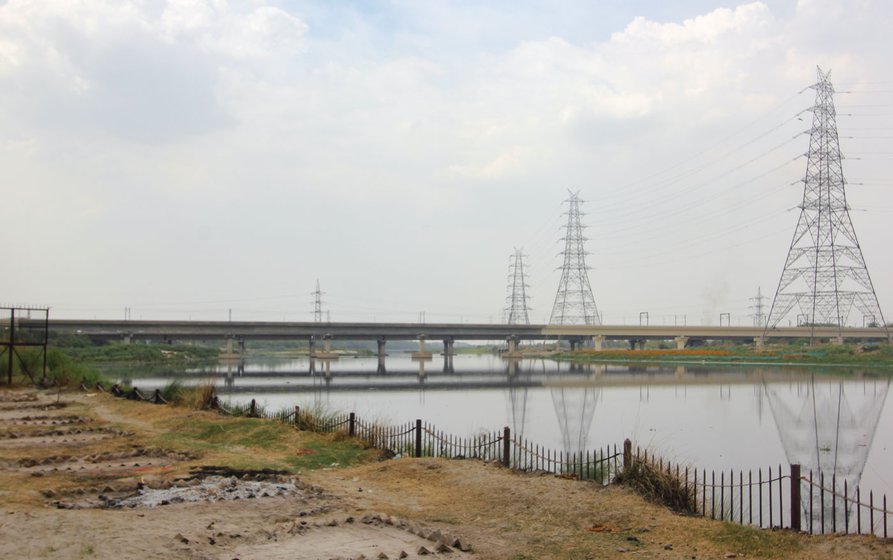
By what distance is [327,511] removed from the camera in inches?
484

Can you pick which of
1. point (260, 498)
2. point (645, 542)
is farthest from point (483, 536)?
point (260, 498)

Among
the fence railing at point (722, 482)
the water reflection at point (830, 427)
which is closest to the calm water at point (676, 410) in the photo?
the water reflection at point (830, 427)

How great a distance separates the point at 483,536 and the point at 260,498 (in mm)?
4176

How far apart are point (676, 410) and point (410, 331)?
76188 millimetres

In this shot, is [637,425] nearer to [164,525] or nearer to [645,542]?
[645,542]

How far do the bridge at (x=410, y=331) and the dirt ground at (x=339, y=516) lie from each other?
86012 mm

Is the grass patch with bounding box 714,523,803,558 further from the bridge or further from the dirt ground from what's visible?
the bridge

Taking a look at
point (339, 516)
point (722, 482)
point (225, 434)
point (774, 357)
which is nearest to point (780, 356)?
point (774, 357)

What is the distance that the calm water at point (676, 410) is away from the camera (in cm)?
2319

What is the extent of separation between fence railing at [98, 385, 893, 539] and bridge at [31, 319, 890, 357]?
78163 mm

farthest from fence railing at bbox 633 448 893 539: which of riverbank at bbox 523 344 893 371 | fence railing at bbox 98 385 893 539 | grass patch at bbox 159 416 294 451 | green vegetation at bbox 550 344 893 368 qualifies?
green vegetation at bbox 550 344 893 368

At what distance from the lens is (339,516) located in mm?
A: 11805

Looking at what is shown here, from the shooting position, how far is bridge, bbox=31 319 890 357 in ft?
324

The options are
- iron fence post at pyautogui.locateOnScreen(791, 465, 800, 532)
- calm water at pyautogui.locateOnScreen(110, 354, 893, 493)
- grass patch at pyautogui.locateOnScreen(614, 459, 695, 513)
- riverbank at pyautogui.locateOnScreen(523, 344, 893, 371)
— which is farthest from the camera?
riverbank at pyautogui.locateOnScreen(523, 344, 893, 371)
